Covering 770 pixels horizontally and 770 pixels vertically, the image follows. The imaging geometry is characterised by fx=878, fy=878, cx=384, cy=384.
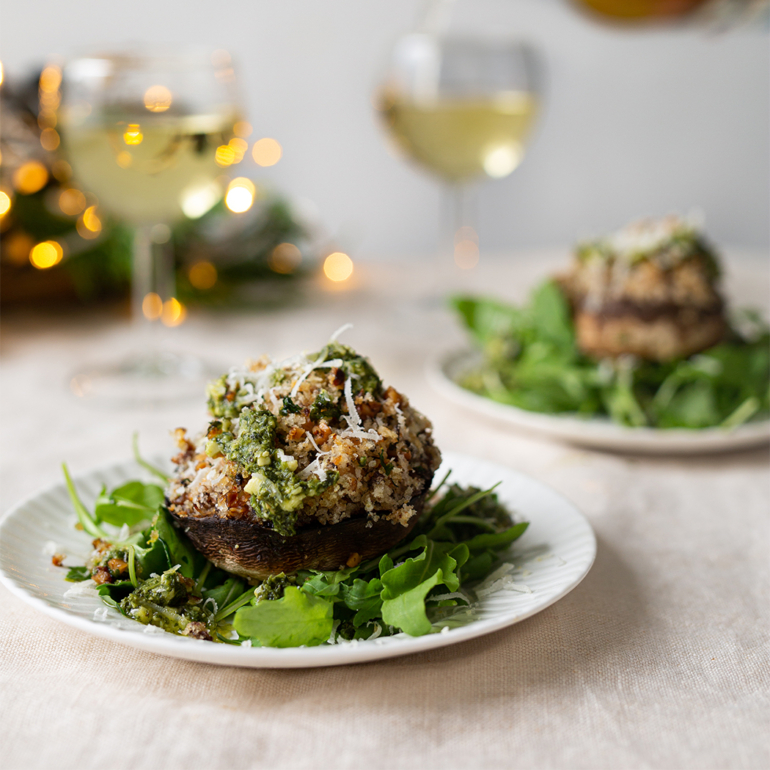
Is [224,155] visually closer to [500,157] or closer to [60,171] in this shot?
[60,171]

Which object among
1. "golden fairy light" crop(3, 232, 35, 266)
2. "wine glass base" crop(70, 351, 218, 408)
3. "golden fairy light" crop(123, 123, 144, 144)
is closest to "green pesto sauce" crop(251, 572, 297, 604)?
"wine glass base" crop(70, 351, 218, 408)

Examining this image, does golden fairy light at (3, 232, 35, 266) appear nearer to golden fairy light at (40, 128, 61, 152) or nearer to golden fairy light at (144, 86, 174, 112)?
golden fairy light at (40, 128, 61, 152)

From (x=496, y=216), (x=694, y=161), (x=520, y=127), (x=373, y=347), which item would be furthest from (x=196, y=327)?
(x=694, y=161)

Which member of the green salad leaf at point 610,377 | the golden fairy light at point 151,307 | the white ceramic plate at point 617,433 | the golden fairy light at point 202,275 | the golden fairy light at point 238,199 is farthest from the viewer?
the golden fairy light at point 238,199

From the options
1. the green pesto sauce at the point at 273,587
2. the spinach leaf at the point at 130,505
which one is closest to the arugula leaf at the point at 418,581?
the green pesto sauce at the point at 273,587

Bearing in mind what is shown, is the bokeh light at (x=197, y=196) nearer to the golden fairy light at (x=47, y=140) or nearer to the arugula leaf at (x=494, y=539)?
the golden fairy light at (x=47, y=140)

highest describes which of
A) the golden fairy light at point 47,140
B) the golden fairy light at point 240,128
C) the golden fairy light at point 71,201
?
the golden fairy light at point 240,128
